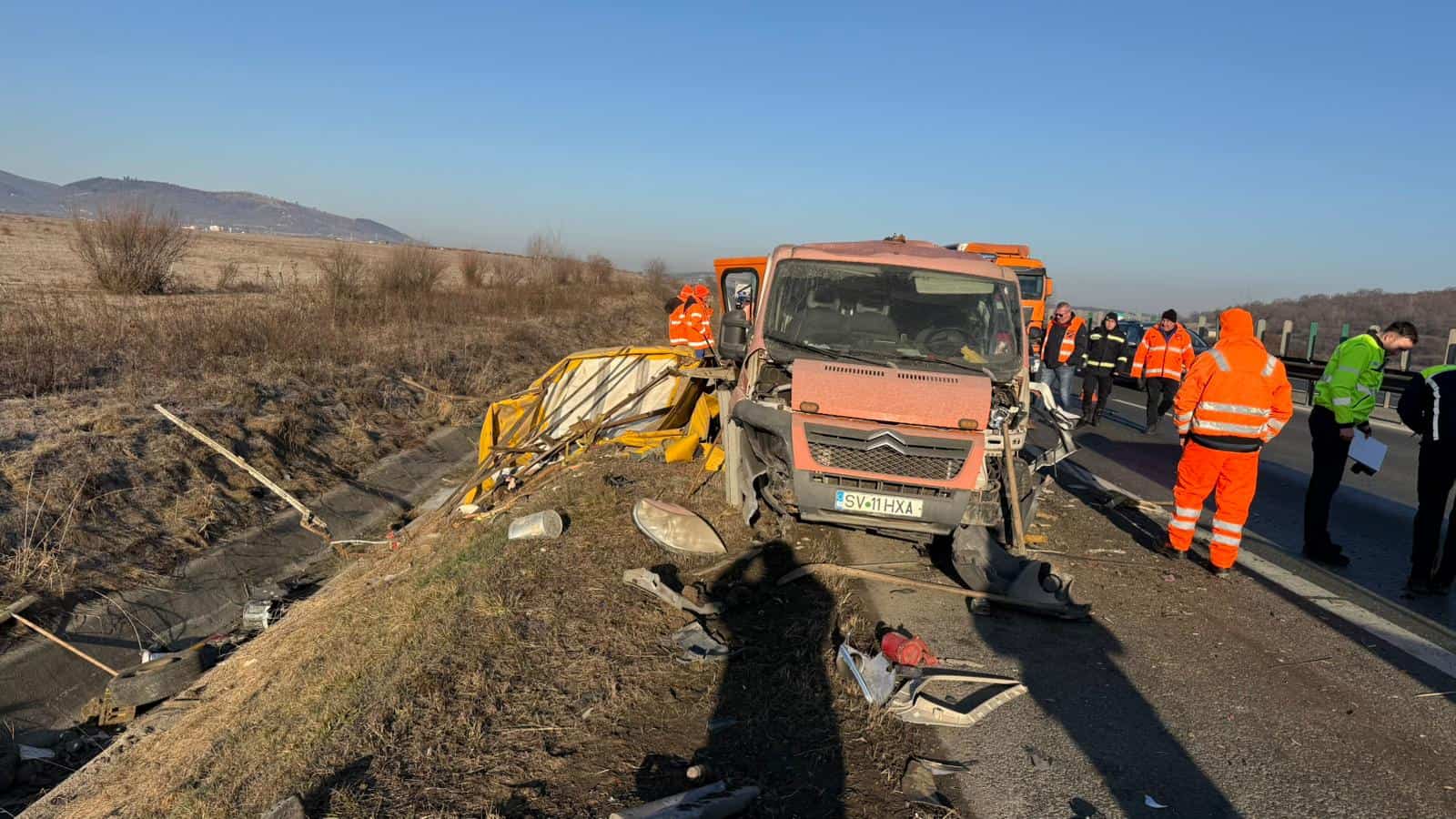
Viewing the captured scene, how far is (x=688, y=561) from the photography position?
5711mm

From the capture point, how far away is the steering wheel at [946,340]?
6.03 m

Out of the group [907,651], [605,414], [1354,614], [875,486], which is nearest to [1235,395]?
[1354,614]

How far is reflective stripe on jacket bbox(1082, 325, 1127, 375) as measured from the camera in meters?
12.9

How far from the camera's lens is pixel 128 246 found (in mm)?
18828

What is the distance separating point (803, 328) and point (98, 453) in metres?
6.74

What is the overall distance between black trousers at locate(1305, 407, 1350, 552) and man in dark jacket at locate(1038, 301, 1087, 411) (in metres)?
7.10

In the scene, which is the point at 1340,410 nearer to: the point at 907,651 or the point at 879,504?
the point at 879,504

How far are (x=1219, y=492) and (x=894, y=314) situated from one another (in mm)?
2432

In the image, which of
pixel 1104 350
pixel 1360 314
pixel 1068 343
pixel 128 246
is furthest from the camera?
pixel 1360 314

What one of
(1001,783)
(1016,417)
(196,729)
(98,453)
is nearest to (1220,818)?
(1001,783)

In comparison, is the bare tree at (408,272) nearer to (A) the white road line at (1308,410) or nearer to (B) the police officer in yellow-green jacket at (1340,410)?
(A) the white road line at (1308,410)

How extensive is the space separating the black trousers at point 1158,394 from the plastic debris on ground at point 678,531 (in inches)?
349

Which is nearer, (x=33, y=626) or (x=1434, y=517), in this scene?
(x=1434, y=517)

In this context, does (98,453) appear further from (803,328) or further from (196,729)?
(803,328)
